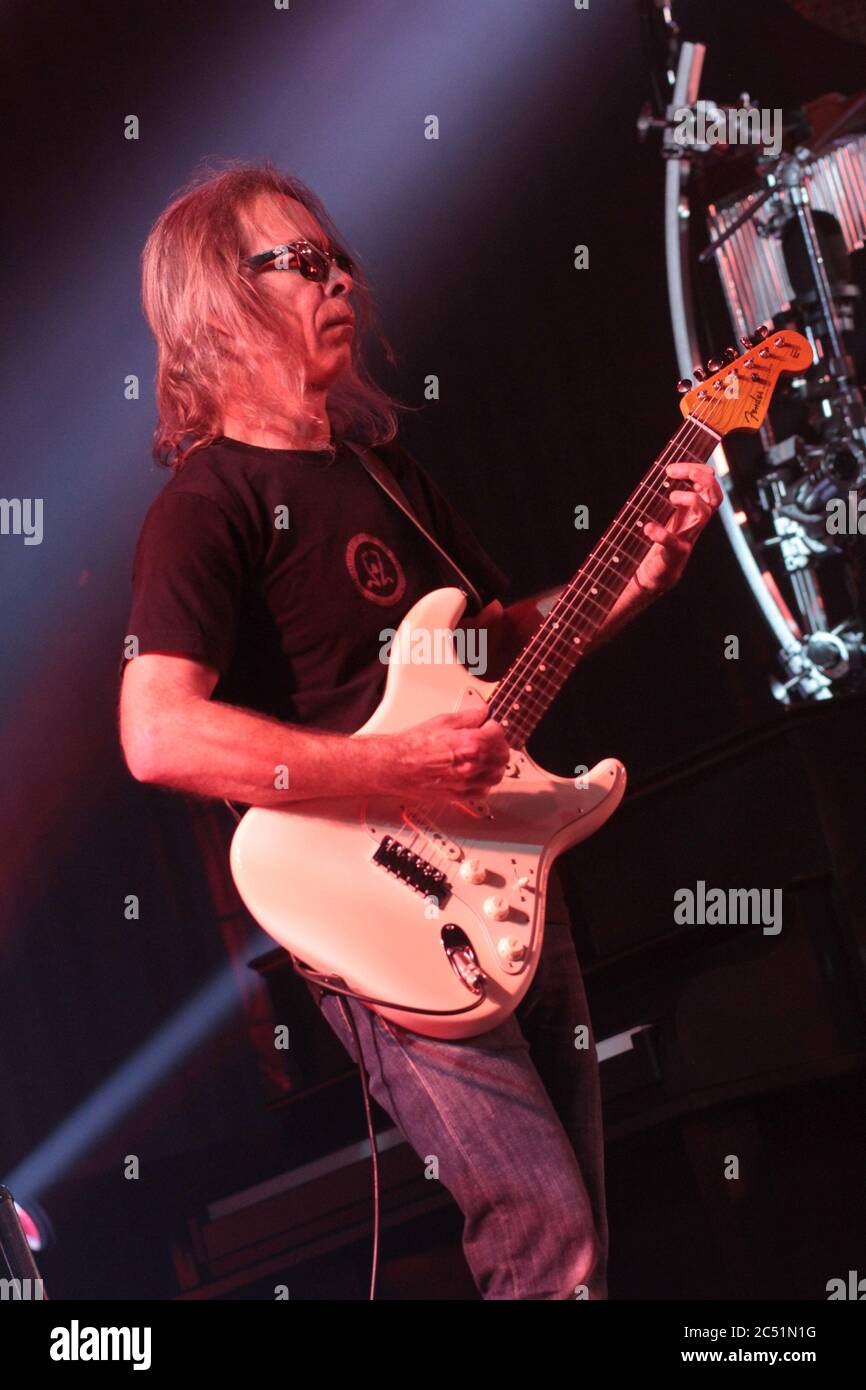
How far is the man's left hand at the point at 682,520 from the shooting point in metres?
A: 2.22

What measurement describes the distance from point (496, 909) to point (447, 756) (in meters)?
0.24

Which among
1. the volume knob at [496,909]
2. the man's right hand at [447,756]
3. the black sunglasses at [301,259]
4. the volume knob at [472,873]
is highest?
the black sunglasses at [301,259]

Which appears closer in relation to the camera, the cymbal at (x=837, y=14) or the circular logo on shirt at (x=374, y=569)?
the circular logo on shirt at (x=374, y=569)

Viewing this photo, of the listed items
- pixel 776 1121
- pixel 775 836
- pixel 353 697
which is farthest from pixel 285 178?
pixel 776 1121

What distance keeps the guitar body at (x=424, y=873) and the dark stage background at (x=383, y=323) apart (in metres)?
1.63

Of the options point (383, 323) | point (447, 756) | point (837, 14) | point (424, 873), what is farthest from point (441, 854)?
point (837, 14)

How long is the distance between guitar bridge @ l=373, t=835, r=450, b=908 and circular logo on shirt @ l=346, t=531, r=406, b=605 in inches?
15.5

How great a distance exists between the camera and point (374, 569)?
2.18 meters

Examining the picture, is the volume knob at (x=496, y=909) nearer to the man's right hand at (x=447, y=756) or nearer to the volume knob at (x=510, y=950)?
the volume knob at (x=510, y=950)

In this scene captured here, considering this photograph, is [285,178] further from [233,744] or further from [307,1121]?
[307,1121]

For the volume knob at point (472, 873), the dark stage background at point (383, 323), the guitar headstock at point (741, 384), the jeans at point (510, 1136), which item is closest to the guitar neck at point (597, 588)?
the guitar headstock at point (741, 384)

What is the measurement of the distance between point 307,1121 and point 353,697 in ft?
6.15

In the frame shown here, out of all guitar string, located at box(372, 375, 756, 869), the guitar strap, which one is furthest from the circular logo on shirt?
guitar string, located at box(372, 375, 756, 869)

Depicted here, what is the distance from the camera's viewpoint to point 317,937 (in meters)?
1.98
